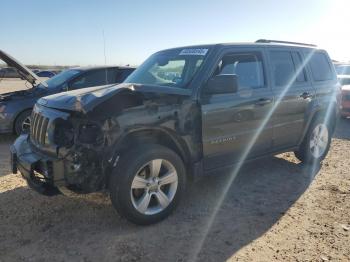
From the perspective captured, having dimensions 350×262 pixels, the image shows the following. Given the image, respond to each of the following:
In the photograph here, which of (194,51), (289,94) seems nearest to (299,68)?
(289,94)

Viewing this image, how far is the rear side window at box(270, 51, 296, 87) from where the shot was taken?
5289mm

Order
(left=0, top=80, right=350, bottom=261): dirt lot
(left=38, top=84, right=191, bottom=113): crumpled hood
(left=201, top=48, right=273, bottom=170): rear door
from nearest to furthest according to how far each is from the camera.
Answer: (left=0, top=80, right=350, bottom=261): dirt lot < (left=38, top=84, right=191, bottom=113): crumpled hood < (left=201, top=48, right=273, bottom=170): rear door

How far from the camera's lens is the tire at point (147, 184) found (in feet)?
12.2

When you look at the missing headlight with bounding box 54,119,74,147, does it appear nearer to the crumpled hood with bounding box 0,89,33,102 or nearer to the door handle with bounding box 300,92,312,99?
the door handle with bounding box 300,92,312,99

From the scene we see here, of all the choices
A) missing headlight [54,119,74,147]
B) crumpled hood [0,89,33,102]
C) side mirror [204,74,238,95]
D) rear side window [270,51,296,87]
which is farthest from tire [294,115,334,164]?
crumpled hood [0,89,33,102]

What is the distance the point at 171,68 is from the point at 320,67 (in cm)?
280

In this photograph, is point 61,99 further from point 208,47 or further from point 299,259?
point 299,259

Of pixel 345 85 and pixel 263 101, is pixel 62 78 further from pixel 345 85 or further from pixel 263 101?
pixel 345 85

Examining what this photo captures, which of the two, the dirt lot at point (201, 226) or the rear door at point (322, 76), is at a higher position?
the rear door at point (322, 76)

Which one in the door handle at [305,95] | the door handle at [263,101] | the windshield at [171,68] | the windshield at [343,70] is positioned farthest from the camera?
the windshield at [343,70]

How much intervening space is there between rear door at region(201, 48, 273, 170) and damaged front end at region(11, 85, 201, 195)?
1.12 feet

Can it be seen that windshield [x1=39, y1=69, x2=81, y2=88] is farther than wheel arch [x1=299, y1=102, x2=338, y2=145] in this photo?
Yes

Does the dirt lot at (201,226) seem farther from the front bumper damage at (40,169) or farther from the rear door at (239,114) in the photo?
the rear door at (239,114)

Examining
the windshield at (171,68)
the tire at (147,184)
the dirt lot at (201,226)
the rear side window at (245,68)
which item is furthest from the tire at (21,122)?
the rear side window at (245,68)
